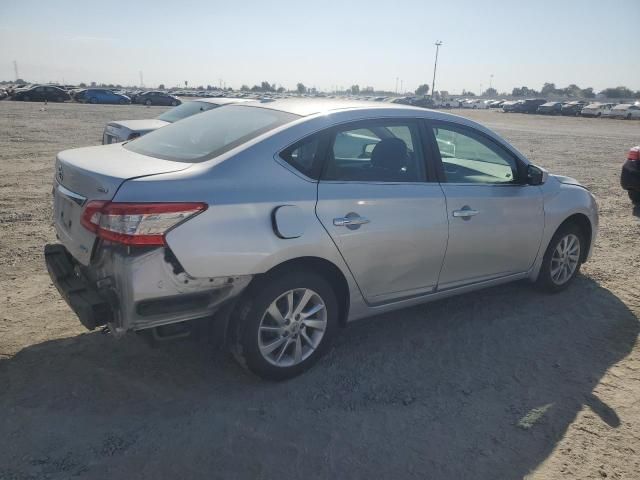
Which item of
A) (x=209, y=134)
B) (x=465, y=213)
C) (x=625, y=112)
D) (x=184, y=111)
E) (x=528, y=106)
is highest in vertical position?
(x=528, y=106)

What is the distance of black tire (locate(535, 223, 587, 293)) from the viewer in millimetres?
4785

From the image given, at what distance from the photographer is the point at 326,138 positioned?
335cm

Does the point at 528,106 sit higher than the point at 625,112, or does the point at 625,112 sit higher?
the point at 528,106

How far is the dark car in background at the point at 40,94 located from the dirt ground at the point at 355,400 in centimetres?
4769

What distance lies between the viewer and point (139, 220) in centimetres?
267

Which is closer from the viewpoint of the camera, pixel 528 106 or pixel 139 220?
pixel 139 220

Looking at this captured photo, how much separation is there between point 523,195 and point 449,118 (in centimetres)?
95

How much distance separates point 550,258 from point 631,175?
16.0 feet

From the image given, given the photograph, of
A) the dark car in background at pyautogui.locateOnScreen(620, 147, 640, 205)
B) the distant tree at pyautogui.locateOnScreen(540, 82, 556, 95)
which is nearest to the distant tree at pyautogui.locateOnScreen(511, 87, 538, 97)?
the distant tree at pyautogui.locateOnScreen(540, 82, 556, 95)

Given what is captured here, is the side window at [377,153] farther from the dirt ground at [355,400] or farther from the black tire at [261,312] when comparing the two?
the dirt ground at [355,400]

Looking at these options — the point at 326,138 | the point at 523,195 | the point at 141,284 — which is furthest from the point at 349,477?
the point at 523,195

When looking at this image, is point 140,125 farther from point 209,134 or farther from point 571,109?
point 571,109

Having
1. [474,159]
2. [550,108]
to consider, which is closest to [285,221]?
[474,159]

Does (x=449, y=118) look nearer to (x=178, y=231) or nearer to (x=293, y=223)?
(x=293, y=223)
